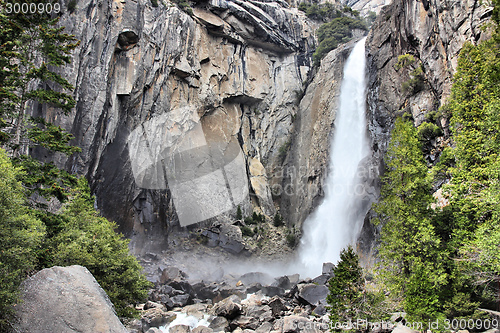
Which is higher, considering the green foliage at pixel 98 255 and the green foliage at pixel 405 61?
the green foliage at pixel 405 61

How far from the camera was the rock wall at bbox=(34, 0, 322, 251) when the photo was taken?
3116cm

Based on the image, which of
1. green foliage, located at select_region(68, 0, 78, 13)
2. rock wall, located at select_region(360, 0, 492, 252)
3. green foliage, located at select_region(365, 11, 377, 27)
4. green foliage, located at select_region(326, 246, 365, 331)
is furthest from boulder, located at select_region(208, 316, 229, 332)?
green foliage, located at select_region(365, 11, 377, 27)

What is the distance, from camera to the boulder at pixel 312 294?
75.4 ft

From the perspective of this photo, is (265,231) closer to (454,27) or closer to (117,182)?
(117,182)

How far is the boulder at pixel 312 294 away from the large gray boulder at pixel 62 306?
16821 millimetres

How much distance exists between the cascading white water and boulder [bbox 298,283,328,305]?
10.4m

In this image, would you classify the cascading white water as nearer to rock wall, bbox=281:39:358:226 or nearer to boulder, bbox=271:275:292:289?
rock wall, bbox=281:39:358:226

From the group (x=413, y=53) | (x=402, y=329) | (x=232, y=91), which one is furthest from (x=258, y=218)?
(x=402, y=329)

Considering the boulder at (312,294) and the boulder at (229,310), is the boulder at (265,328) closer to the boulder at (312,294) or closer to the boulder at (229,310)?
the boulder at (229,310)

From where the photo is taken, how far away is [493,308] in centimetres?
1341

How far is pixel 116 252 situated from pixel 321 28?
180 feet

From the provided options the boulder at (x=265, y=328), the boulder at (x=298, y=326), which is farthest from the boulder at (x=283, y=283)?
the boulder at (x=298, y=326)

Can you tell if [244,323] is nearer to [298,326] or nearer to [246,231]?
[298,326]

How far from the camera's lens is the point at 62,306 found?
8.80 m
